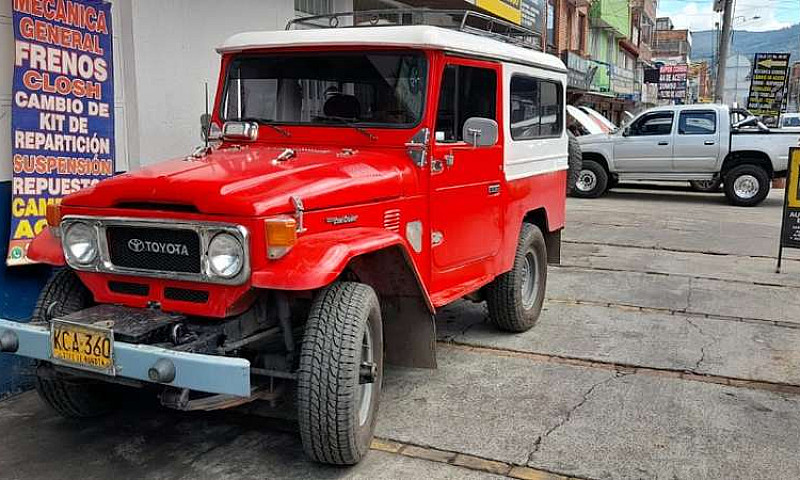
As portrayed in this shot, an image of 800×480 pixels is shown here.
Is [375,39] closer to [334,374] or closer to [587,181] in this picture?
[334,374]

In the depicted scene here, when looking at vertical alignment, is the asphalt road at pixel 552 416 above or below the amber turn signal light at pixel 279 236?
below

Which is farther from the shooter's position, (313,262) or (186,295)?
(186,295)

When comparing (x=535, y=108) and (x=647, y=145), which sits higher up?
(x=535, y=108)

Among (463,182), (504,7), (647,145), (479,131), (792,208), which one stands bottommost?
(792,208)

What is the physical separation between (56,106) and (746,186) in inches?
576

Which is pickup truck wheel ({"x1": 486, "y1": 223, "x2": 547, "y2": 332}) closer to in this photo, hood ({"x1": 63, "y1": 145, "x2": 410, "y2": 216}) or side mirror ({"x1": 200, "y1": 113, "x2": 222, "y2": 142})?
hood ({"x1": 63, "y1": 145, "x2": 410, "y2": 216})

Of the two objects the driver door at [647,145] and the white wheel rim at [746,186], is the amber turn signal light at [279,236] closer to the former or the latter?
the driver door at [647,145]

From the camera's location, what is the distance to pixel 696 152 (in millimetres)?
15938

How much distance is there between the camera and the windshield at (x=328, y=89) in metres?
4.53

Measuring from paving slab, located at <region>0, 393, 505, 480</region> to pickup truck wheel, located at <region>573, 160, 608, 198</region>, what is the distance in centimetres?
1383

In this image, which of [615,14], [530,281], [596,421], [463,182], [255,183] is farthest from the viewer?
[615,14]

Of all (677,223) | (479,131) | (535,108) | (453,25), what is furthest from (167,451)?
(677,223)

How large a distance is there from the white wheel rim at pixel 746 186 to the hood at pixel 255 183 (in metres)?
13.6

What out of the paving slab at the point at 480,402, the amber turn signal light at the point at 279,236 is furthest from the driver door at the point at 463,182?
the amber turn signal light at the point at 279,236
